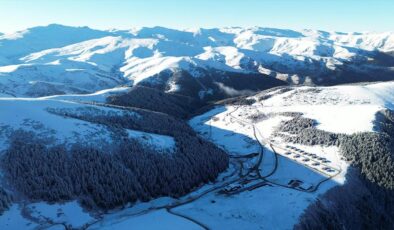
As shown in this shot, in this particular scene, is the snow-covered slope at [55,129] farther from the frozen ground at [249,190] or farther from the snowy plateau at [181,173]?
the frozen ground at [249,190]

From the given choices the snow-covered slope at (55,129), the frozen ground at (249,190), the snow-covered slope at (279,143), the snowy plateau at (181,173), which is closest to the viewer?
the frozen ground at (249,190)

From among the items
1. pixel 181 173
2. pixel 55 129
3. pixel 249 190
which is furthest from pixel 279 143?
pixel 55 129

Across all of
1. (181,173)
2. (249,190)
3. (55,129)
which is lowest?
(249,190)

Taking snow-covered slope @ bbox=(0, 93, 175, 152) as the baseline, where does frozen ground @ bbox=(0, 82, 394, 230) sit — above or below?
below

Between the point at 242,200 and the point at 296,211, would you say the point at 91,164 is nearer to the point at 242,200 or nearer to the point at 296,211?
the point at 242,200

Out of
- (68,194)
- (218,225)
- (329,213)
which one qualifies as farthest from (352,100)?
(68,194)

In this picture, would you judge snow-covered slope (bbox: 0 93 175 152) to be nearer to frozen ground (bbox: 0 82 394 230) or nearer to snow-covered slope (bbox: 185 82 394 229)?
frozen ground (bbox: 0 82 394 230)

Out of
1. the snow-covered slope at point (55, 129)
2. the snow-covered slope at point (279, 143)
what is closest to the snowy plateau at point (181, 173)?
the snow-covered slope at point (55, 129)

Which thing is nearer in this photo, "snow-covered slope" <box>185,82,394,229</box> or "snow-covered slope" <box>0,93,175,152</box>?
"snow-covered slope" <box>185,82,394,229</box>

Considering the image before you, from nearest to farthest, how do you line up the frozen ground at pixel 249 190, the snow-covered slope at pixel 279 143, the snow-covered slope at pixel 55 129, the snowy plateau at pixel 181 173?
1. the frozen ground at pixel 249 190
2. the snowy plateau at pixel 181 173
3. the snow-covered slope at pixel 279 143
4. the snow-covered slope at pixel 55 129

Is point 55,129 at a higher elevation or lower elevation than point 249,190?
higher

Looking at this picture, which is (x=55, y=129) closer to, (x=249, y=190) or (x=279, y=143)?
(x=249, y=190)

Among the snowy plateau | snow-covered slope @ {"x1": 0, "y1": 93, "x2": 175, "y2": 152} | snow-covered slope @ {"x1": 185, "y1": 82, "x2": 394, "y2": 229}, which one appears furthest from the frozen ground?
snow-covered slope @ {"x1": 0, "y1": 93, "x2": 175, "y2": 152}
